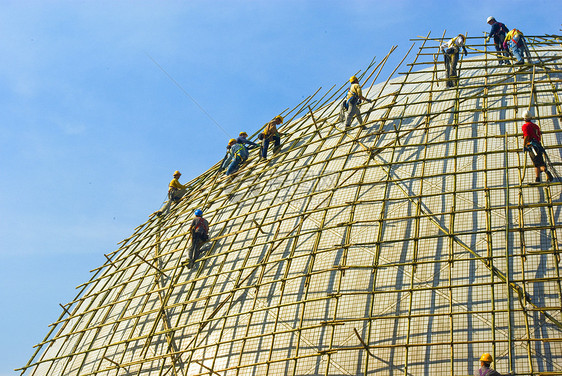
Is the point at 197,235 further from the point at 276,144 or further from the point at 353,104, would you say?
the point at 353,104

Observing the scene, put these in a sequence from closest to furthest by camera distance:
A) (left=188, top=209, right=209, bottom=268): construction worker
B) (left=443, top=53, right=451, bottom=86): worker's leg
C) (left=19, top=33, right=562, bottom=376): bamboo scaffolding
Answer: (left=19, top=33, right=562, bottom=376): bamboo scaffolding → (left=188, top=209, right=209, bottom=268): construction worker → (left=443, top=53, right=451, bottom=86): worker's leg

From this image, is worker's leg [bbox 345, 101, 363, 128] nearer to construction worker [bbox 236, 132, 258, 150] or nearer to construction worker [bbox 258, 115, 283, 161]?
construction worker [bbox 258, 115, 283, 161]

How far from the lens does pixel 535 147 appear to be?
14914 mm

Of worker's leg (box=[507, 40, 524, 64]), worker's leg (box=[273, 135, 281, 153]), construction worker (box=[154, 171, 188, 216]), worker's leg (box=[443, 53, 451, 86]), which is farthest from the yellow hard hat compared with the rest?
construction worker (box=[154, 171, 188, 216])

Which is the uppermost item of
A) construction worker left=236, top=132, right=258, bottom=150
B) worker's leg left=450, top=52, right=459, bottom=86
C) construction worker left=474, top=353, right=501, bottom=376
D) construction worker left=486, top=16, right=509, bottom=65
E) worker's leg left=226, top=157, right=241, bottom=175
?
construction worker left=486, top=16, right=509, bottom=65

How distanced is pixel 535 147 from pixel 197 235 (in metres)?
9.42

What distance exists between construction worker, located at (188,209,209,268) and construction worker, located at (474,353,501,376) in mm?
9213

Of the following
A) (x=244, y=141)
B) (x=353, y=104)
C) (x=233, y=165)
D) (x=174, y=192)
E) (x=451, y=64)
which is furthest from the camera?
(x=174, y=192)

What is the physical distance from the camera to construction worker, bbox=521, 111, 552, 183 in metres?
14.8

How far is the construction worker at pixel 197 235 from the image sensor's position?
18891mm

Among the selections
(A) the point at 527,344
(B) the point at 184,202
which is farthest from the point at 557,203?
(B) the point at 184,202

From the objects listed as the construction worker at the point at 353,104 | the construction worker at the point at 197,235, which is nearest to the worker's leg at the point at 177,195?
the construction worker at the point at 197,235

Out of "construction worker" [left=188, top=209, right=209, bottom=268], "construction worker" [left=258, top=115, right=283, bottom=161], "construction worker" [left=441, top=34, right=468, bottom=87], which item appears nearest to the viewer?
"construction worker" [left=188, top=209, right=209, bottom=268]

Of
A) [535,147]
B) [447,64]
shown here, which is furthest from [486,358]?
[447,64]
